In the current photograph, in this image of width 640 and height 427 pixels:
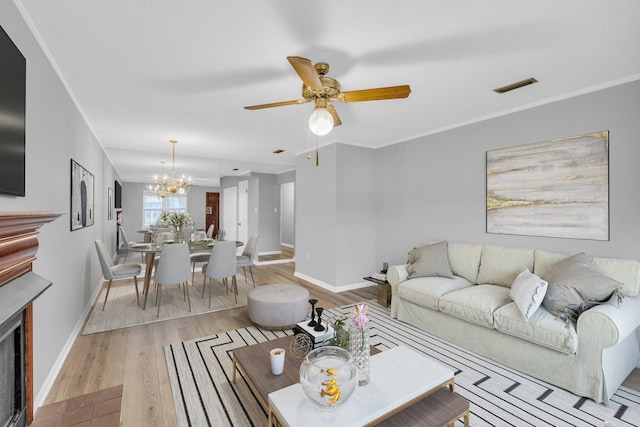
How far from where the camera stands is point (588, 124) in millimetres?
2736

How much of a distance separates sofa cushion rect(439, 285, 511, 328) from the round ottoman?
4.76 ft

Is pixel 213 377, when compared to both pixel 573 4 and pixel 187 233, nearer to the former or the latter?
pixel 573 4

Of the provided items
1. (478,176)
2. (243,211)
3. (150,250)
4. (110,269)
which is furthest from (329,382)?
(243,211)

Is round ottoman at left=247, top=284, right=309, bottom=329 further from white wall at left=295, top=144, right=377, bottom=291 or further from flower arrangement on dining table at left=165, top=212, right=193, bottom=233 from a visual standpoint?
flower arrangement on dining table at left=165, top=212, right=193, bottom=233

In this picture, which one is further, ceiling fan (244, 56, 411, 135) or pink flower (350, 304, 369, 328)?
ceiling fan (244, 56, 411, 135)

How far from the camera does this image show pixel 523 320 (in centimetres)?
233

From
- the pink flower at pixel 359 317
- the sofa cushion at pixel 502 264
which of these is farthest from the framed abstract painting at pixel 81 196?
the sofa cushion at pixel 502 264

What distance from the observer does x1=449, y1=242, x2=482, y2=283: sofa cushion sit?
3.40 metres

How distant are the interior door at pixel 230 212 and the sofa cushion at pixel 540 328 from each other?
23.2ft

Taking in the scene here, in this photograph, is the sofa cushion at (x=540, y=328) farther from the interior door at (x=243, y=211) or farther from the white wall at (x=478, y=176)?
the interior door at (x=243, y=211)

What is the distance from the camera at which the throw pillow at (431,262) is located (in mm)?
3439

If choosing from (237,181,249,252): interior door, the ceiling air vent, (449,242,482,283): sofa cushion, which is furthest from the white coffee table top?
(237,181,249,252): interior door

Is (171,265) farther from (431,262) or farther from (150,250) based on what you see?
(431,262)

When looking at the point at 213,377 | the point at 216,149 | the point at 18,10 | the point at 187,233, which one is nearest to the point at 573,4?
the point at 18,10
